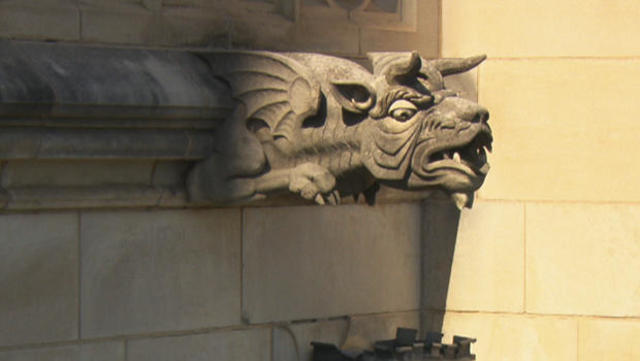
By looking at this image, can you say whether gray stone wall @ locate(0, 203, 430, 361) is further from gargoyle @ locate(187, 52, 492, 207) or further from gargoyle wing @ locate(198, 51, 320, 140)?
gargoyle wing @ locate(198, 51, 320, 140)

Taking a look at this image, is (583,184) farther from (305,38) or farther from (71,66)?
(71,66)

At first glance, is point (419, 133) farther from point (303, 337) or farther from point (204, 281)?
point (303, 337)

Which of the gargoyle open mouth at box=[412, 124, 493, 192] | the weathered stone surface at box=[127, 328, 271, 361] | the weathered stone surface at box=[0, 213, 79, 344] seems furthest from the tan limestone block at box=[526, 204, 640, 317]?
the weathered stone surface at box=[0, 213, 79, 344]

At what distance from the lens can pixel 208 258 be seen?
17.2 ft

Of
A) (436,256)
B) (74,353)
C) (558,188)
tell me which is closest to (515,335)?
(436,256)

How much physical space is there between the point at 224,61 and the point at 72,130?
64 cm

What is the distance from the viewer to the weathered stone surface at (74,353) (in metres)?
4.77

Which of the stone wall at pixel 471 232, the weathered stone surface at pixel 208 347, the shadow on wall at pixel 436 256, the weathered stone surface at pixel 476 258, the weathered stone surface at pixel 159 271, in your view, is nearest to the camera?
the weathered stone surface at pixel 159 271

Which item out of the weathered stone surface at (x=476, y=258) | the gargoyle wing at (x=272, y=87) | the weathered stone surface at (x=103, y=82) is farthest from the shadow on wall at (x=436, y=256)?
the weathered stone surface at (x=103, y=82)

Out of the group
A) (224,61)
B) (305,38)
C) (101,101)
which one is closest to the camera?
(101,101)

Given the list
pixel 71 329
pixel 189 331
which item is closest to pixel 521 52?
pixel 189 331

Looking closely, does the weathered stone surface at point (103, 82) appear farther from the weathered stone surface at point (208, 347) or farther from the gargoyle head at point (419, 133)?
the weathered stone surface at point (208, 347)

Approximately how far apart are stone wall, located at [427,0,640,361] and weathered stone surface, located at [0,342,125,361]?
1557 mm

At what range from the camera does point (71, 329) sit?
16.0 ft
